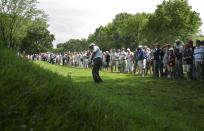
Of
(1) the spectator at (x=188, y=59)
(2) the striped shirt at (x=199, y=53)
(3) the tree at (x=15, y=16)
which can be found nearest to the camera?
(2) the striped shirt at (x=199, y=53)

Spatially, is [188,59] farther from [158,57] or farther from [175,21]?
[175,21]

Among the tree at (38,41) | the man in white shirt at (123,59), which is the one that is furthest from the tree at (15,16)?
the tree at (38,41)

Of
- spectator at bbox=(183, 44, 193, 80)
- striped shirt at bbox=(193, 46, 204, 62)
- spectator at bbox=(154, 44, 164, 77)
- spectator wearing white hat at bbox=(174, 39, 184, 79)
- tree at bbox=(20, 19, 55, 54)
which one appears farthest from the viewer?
tree at bbox=(20, 19, 55, 54)

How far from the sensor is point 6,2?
28.6 metres

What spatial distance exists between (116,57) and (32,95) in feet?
58.0

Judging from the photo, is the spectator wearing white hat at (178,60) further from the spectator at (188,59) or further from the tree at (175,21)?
the tree at (175,21)

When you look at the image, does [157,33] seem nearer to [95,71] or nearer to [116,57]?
[116,57]

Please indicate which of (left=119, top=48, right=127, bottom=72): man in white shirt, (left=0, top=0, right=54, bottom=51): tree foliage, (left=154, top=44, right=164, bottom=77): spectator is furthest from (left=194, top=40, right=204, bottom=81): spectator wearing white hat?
(left=0, top=0, right=54, bottom=51): tree foliage

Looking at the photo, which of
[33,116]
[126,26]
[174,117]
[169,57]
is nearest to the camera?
[33,116]

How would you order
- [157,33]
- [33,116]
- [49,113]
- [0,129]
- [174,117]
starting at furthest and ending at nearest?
1. [157,33]
2. [174,117]
3. [49,113]
4. [33,116]
5. [0,129]

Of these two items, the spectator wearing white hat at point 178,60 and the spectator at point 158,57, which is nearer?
the spectator wearing white hat at point 178,60

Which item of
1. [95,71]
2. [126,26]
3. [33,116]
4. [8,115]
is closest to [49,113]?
[33,116]

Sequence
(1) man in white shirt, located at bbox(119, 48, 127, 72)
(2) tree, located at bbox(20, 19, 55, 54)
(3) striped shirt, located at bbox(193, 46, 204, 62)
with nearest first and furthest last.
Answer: (3) striped shirt, located at bbox(193, 46, 204, 62)
(1) man in white shirt, located at bbox(119, 48, 127, 72)
(2) tree, located at bbox(20, 19, 55, 54)

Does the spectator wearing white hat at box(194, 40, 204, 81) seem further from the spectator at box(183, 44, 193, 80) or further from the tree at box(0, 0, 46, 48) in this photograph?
the tree at box(0, 0, 46, 48)
